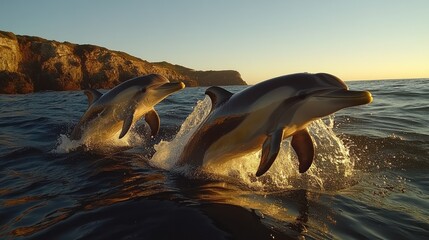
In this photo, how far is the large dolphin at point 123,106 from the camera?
875 centimetres

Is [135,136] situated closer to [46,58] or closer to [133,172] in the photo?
[133,172]

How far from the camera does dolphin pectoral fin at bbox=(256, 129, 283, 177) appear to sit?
4.99 metres

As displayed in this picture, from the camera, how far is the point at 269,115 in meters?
5.42

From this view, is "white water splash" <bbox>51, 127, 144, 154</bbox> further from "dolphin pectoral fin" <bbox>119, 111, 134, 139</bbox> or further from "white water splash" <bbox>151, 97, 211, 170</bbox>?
"white water splash" <bbox>151, 97, 211, 170</bbox>

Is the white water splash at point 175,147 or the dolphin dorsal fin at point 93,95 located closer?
the white water splash at point 175,147

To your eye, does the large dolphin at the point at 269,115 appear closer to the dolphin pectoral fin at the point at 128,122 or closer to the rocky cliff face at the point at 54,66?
the dolphin pectoral fin at the point at 128,122

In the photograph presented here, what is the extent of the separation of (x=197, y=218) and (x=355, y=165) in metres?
4.89

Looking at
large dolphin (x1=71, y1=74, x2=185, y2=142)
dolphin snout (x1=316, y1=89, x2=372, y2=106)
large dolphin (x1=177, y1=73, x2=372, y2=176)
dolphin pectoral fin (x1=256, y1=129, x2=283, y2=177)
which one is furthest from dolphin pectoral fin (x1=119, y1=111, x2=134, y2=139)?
dolphin snout (x1=316, y1=89, x2=372, y2=106)

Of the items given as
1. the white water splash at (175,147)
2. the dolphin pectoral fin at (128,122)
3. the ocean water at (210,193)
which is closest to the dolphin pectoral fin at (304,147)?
the ocean water at (210,193)

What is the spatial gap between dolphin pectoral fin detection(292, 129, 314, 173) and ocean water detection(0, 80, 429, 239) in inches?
16.5

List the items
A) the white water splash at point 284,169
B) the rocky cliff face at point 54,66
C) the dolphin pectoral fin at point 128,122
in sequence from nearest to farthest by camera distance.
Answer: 1. the white water splash at point 284,169
2. the dolphin pectoral fin at point 128,122
3. the rocky cliff face at point 54,66

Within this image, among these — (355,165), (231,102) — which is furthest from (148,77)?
(355,165)

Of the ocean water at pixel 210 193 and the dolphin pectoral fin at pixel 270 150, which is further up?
the dolphin pectoral fin at pixel 270 150

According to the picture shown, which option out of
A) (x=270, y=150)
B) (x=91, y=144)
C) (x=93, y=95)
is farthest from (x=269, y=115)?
(x=93, y=95)
